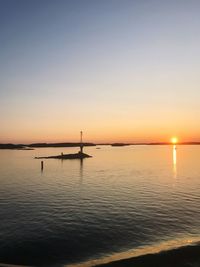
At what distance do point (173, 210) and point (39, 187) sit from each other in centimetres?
2629

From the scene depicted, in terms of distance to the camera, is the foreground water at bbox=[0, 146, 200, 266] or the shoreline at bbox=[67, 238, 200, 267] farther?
the foreground water at bbox=[0, 146, 200, 266]

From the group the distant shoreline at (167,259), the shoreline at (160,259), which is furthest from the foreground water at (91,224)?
the distant shoreline at (167,259)

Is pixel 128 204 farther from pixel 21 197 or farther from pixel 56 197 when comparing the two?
pixel 21 197

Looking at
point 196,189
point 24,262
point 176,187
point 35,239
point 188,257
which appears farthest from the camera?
point 176,187

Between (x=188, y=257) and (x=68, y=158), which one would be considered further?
(x=68, y=158)

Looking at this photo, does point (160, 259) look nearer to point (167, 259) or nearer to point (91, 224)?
point (167, 259)

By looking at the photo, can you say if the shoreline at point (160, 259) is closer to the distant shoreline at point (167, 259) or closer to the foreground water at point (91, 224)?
the distant shoreline at point (167, 259)

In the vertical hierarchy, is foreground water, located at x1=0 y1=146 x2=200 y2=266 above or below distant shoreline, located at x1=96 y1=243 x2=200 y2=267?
below

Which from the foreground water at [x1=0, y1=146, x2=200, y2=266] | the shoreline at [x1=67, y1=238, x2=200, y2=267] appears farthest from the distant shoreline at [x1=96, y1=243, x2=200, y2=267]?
the foreground water at [x1=0, y1=146, x2=200, y2=266]

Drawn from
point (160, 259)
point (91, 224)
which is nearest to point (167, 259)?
point (160, 259)

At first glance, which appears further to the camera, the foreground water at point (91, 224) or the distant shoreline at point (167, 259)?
the foreground water at point (91, 224)

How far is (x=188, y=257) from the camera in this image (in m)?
17.2

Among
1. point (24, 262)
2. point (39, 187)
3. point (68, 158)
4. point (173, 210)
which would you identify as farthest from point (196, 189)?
point (68, 158)

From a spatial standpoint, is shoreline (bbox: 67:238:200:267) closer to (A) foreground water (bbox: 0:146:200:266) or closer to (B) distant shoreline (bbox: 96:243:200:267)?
(B) distant shoreline (bbox: 96:243:200:267)
